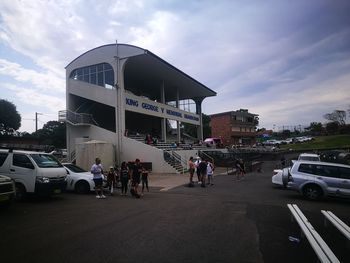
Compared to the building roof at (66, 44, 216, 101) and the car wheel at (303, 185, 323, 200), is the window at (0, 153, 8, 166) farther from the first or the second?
the building roof at (66, 44, 216, 101)

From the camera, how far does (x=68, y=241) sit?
21.0 ft

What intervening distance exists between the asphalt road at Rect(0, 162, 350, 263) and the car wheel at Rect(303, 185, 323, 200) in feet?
2.65

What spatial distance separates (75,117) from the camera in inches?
1319

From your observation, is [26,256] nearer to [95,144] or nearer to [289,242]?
[289,242]

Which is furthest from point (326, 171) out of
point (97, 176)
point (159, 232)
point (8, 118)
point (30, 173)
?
point (8, 118)

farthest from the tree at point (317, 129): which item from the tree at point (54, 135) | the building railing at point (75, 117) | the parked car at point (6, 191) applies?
the parked car at point (6, 191)

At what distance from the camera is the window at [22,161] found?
38.4ft

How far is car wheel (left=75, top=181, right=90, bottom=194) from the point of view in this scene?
14.6 metres

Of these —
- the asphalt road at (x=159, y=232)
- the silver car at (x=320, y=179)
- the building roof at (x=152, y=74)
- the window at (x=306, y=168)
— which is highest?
the building roof at (x=152, y=74)

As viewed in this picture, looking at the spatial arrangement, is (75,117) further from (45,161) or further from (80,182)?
(45,161)

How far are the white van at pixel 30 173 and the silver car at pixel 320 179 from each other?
9926mm

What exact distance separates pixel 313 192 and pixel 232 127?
220 ft

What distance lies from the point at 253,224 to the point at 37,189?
26.5 feet

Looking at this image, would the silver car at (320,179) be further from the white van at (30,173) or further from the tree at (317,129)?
the tree at (317,129)
